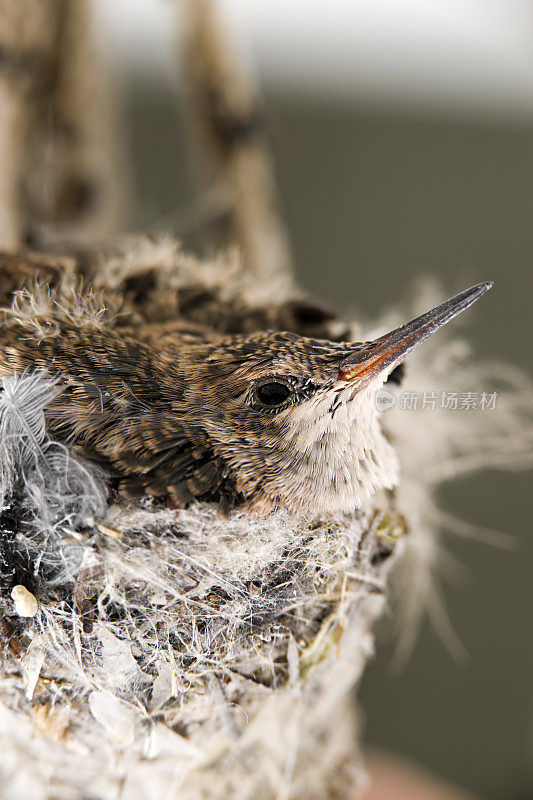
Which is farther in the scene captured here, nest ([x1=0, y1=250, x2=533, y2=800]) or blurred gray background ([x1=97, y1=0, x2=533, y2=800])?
blurred gray background ([x1=97, y1=0, x2=533, y2=800])

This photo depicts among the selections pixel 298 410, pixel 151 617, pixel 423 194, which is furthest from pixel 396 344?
pixel 423 194

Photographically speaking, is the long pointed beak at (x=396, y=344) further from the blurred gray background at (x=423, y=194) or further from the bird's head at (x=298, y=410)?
the blurred gray background at (x=423, y=194)

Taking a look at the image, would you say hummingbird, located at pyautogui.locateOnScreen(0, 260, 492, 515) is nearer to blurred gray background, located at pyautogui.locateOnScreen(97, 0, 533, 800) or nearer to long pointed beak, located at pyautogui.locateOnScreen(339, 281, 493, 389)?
long pointed beak, located at pyautogui.locateOnScreen(339, 281, 493, 389)

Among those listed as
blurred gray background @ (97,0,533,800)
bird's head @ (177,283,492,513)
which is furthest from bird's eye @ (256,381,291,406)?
blurred gray background @ (97,0,533,800)

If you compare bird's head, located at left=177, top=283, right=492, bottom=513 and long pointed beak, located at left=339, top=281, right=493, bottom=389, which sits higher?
long pointed beak, located at left=339, top=281, right=493, bottom=389

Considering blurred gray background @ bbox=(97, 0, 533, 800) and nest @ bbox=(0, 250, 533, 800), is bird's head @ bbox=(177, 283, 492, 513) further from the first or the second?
blurred gray background @ bbox=(97, 0, 533, 800)

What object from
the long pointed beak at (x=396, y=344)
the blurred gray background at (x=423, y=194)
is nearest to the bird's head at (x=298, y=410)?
the long pointed beak at (x=396, y=344)

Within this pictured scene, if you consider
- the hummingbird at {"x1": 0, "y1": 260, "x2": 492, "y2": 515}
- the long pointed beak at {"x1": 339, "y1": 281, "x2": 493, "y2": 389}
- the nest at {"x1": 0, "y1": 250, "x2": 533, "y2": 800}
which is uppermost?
the long pointed beak at {"x1": 339, "y1": 281, "x2": 493, "y2": 389}
